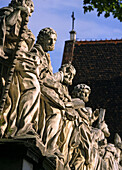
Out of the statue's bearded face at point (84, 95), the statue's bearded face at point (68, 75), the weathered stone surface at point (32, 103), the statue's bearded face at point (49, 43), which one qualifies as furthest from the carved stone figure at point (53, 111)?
the statue's bearded face at point (84, 95)

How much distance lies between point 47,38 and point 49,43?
0.10 meters

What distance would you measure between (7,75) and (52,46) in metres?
1.88

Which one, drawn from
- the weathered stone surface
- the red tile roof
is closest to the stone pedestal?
the weathered stone surface

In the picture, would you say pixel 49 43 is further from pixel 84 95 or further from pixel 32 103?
pixel 84 95

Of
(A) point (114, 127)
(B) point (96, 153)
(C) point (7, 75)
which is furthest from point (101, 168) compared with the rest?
(A) point (114, 127)

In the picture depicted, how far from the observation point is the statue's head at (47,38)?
44.4 feet

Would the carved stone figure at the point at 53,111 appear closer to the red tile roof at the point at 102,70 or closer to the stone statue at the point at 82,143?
the stone statue at the point at 82,143

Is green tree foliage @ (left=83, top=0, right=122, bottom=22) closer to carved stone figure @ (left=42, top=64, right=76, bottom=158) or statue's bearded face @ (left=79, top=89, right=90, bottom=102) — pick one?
carved stone figure @ (left=42, top=64, right=76, bottom=158)

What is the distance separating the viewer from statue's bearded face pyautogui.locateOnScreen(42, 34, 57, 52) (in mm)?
13547

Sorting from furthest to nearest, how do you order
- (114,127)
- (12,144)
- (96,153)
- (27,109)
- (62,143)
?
(114,127) < (96,153) < (62,143) < (27,109) < (12,144)

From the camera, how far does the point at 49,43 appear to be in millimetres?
13602

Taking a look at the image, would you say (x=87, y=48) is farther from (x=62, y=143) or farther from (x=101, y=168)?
(x=62, y=143)

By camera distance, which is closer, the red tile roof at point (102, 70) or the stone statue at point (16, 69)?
the stone statue at point (16, 69)

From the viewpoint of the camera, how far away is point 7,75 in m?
12.0
